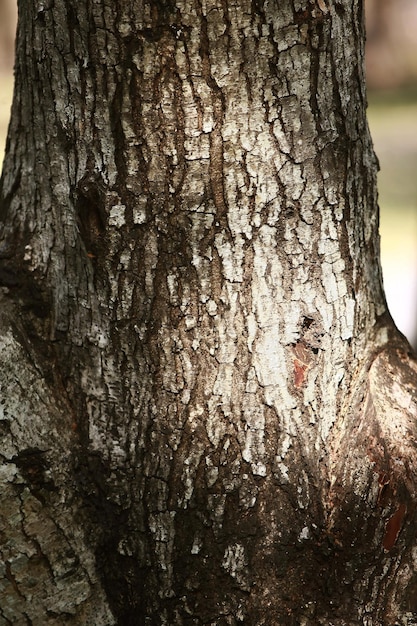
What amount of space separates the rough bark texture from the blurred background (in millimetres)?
2167

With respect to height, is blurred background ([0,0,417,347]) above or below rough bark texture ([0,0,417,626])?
above

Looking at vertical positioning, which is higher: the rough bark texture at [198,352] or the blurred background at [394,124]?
the blurred background at [394,124]

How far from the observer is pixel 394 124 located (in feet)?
32.9

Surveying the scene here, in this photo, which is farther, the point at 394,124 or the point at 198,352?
the point at 394,124

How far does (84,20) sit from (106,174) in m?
0.38

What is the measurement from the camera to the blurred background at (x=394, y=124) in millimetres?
5992

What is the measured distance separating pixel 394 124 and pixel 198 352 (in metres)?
8.53

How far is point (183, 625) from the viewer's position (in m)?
2.18

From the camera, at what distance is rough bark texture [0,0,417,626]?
81.8 inches

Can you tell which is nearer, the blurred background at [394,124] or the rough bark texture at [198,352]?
the rough bark texture at [198,352]

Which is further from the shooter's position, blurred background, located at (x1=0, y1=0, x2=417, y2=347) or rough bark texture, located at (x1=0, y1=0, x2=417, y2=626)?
blurred background, located at (x1=0, y1=0, x2=417, y2=347)

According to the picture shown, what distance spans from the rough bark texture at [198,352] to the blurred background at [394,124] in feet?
7.11

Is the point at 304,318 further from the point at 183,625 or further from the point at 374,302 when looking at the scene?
the point at 183,625

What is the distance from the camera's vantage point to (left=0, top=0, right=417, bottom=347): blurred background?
599cm
